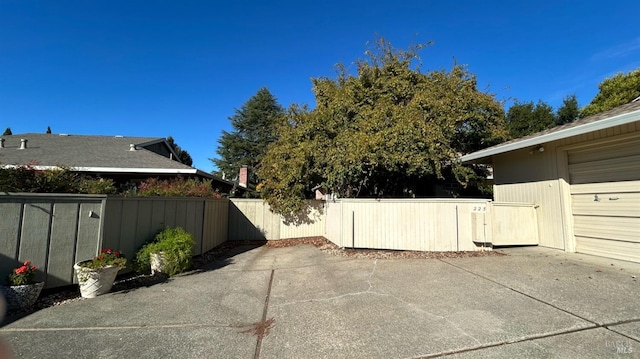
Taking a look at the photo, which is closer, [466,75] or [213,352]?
[213,352]

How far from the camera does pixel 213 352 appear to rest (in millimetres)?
2959

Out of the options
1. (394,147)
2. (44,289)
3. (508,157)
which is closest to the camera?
(44,289)

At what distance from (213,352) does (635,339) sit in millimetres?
4100

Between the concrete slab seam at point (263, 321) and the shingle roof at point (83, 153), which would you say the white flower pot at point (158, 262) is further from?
the shingle roof at point (83, 153)

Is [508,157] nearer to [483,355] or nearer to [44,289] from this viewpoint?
[483,355]

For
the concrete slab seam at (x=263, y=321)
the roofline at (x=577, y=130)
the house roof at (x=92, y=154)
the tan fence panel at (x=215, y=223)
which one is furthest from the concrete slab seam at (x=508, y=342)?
the house roof at (x=92, y=154)

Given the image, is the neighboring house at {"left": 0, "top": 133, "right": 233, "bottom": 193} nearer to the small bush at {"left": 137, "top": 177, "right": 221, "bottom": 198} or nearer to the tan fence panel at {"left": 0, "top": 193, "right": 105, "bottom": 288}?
the small bush at {"left": 137, "top": 177, "right": 221, "bottom": 198}

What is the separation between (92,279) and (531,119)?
2287 centimetres

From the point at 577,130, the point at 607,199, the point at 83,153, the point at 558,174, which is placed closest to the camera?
the point at 577,130

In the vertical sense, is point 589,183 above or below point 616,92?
below

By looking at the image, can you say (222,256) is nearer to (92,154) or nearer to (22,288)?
(22,288)

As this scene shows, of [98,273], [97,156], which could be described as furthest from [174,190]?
[97,156]

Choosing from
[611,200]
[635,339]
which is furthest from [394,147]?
[635,339]

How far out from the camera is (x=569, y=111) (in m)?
20.2
